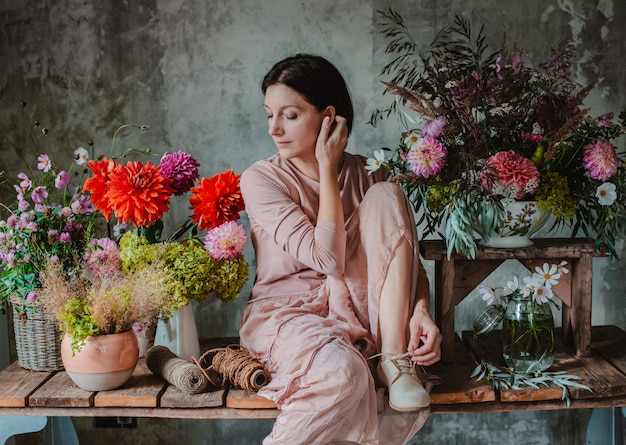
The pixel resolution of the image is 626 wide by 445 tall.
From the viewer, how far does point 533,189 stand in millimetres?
2127

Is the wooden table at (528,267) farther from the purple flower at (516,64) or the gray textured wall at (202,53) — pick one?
the gray textured wall at (202,53)

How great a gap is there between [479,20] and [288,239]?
136 centimetres

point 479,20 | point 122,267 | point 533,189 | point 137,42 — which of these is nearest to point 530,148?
point 533,189

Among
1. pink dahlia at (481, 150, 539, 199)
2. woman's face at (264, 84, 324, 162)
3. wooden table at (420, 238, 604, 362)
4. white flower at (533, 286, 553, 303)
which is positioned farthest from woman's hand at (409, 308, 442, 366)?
woman's face at (264, 84, 324, 162)

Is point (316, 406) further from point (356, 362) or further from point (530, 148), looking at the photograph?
point (530, 148)

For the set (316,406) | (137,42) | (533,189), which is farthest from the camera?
(137,42)

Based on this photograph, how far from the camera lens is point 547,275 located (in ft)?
7.16

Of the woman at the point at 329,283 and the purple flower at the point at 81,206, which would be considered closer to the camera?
the woman at the point at 329,283

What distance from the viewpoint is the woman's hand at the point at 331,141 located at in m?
2.19

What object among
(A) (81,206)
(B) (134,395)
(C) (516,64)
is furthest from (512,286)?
(A) (81,206)

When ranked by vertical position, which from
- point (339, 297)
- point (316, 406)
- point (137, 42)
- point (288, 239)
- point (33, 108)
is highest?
point (137, 42)

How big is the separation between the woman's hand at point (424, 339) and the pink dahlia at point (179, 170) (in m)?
0.82

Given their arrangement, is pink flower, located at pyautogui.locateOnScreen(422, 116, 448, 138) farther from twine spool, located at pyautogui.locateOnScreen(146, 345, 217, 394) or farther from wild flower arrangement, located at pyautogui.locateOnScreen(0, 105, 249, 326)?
twine spool, located at pyautogui.locateOnScreen(146, 345, 217, 394)

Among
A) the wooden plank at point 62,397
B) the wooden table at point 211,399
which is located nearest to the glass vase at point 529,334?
the wooden table at point 211,399
